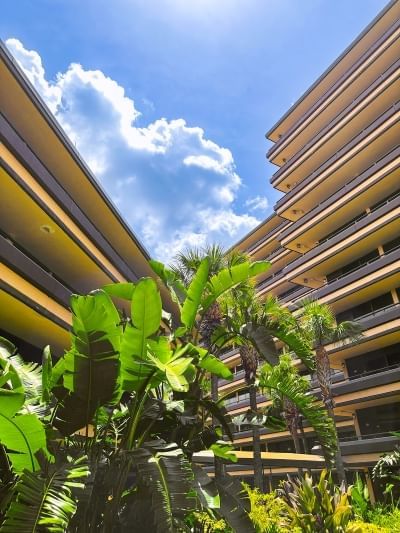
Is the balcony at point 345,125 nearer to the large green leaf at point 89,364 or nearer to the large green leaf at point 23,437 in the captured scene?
the large green leaf at point 89,364

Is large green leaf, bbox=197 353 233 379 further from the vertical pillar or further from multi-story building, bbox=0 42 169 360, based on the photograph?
the vertical pillar

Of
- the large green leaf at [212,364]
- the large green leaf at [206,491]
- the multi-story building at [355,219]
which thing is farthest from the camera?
the multi-story building at [355,219]

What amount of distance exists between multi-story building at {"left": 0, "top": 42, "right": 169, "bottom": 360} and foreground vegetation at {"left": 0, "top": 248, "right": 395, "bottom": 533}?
6615 millimetres

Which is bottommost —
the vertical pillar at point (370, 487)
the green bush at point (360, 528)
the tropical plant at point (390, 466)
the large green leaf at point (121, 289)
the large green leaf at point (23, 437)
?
the vertical pillar at point (370, 487)

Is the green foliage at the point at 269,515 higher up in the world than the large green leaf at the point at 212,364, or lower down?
lower down

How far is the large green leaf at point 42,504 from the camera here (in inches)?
147

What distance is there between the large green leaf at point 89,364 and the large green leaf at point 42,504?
3.94 ft

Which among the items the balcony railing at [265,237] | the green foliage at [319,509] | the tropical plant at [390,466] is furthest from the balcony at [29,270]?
the balcony railing at [265,237]

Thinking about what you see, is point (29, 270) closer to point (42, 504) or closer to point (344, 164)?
point (42, 504)

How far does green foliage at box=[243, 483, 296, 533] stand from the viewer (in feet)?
26.8

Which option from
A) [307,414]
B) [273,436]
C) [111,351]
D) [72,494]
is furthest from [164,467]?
[273,436]

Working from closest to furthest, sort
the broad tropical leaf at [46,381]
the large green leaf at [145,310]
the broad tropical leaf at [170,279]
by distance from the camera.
Answer: the large green leaf at [145,310], the broad tropical leaf at [46,381], the broad tropical leaf at [170,279]

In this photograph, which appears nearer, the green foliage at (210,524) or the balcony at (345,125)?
the green foliage at (210,524)

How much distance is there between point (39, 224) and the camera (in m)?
16.4
